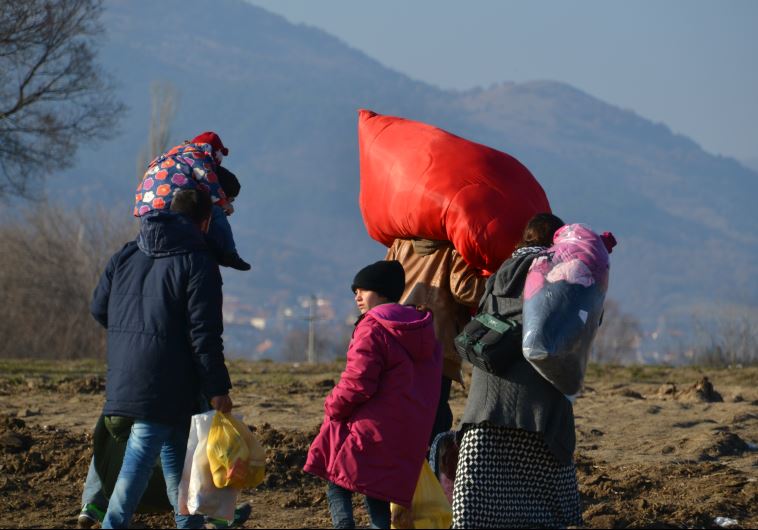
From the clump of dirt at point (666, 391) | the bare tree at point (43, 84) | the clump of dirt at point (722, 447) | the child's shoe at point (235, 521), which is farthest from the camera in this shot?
the bare tree at point (43, 84)

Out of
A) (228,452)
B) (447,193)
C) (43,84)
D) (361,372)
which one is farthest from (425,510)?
(43,84)

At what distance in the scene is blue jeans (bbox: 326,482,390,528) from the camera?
5715 millimetres

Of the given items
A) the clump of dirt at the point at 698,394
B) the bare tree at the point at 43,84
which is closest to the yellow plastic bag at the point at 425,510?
the clump of dirt at the point at 698,394

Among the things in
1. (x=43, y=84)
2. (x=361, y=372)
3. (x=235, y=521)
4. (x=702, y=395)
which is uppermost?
(x=43, y=84)

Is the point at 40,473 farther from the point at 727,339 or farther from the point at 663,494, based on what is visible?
the point at 727,339

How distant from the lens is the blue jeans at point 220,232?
6.25m

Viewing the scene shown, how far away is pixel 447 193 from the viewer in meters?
6.79

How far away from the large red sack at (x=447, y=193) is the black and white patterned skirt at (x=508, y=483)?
3.72 ft

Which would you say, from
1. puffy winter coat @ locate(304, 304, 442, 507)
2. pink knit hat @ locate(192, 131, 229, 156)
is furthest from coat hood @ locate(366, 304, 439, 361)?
pink knit hat @ locate(192, 131, 229, 156)

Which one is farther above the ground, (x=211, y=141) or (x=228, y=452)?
(x=211, y=141)

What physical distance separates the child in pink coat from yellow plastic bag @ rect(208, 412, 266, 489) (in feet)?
1.58

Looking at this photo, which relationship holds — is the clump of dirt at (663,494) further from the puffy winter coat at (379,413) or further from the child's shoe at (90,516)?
the child's shoe at (90,516)

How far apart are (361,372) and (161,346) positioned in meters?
0.88

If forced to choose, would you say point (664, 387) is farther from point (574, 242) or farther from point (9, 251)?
point (9, 251)
